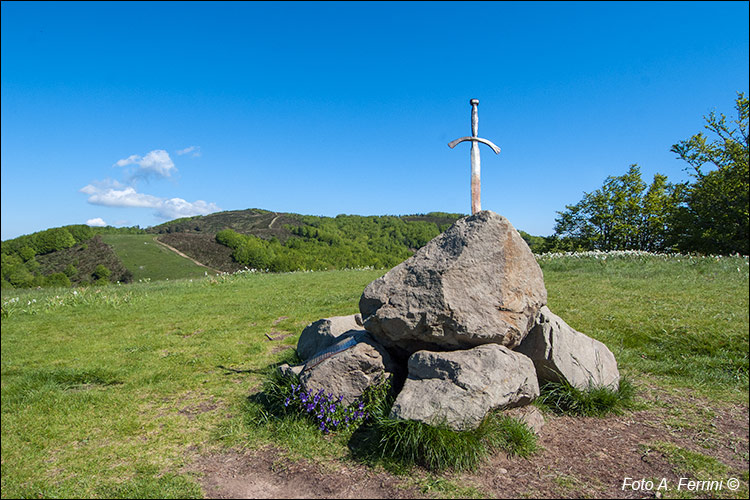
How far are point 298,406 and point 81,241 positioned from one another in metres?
36.4

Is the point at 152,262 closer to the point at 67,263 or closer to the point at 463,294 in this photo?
the point at 67,263

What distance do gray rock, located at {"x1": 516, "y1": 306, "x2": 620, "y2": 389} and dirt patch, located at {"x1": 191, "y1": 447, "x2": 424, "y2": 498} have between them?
2.83 m

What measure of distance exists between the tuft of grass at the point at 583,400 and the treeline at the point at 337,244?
25.5 m

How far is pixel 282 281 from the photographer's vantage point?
818 inches

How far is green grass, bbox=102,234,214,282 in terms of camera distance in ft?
112

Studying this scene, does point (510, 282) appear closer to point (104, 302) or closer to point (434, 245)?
point (434, 245)

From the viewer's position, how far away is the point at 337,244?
209 ft

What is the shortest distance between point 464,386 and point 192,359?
20.6 feet

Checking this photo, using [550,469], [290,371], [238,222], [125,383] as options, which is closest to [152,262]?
[125,383]

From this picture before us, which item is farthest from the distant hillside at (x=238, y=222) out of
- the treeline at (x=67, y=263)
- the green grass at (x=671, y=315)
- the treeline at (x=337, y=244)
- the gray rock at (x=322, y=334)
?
the gray rock at (x=322, y=334)

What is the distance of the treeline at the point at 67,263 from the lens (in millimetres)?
22275

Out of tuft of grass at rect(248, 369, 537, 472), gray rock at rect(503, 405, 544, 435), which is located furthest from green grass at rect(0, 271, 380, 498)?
gray rock at rect(503, 405, 544, 435)

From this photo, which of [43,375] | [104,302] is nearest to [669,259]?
[43,375]

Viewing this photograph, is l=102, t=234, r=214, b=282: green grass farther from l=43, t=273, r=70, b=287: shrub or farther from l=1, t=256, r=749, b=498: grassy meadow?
l=1, t=256, r=749, b=498: grassy meadow
